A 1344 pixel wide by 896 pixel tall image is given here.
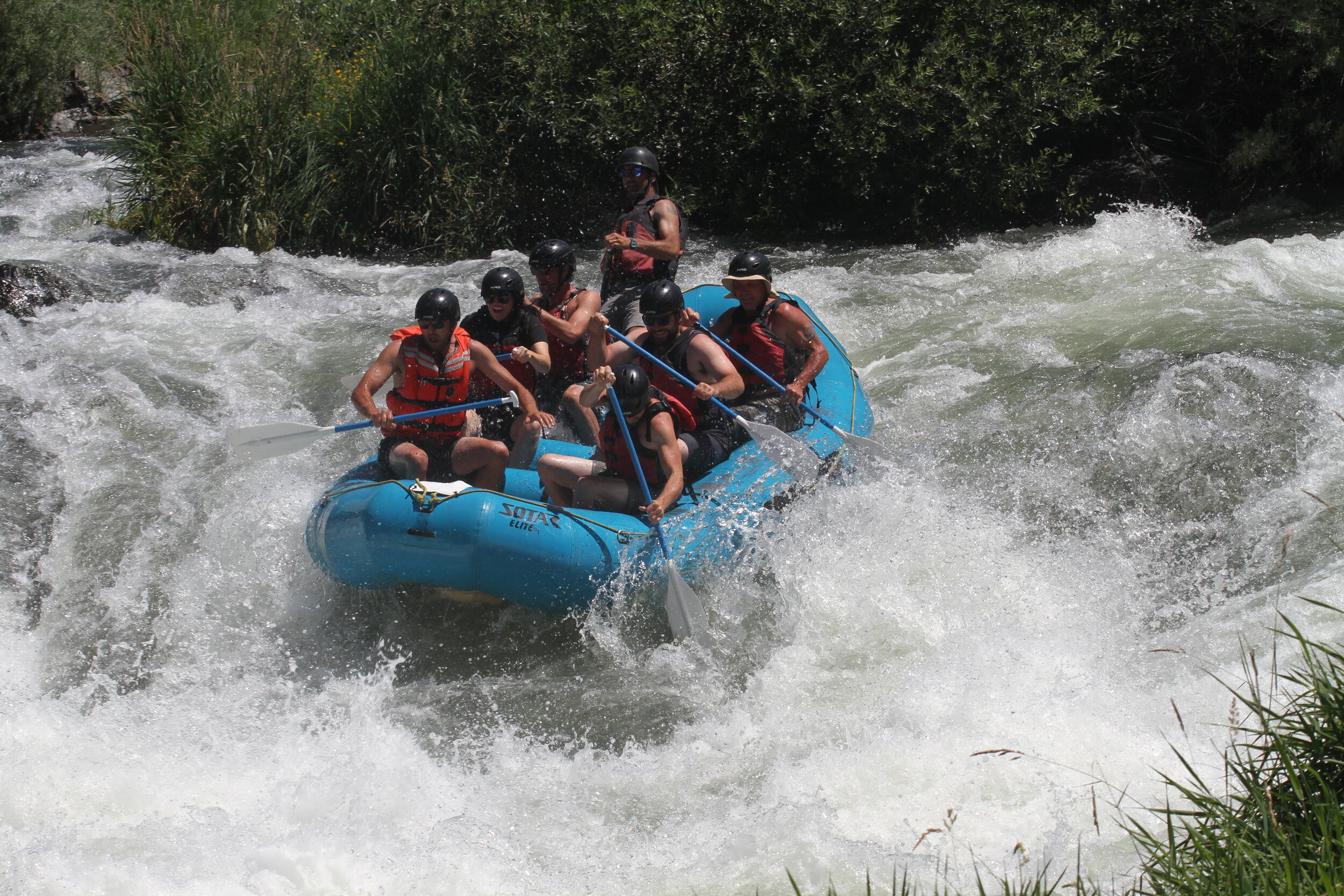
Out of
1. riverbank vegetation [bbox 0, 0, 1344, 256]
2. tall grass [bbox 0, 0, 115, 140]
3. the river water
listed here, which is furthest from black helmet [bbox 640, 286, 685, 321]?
tall grass [bbox 0, 0, 115, 140]

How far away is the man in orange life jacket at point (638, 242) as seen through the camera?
6000mm

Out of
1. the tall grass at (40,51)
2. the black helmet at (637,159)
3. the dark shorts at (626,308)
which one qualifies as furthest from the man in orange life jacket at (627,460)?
the tall grass at (40,51)

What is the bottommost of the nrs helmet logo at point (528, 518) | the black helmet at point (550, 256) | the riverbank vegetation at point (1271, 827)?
the nrs helmet logo at point (528, 518)

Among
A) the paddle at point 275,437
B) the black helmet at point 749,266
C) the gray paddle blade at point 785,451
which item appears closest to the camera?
the gray paddle blade at point 785,451

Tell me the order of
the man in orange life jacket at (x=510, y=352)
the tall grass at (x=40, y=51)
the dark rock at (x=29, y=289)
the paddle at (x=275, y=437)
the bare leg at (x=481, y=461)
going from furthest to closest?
the tall grass at (x=40, y=51) → the dark rock at (x=29, y=289) → the man in orange life jacket at (x=510, y=352) → the paddle at (x=275, y=437) → the bare leg at (x=481, y=461)

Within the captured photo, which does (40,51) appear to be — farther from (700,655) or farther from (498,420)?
(700,655)

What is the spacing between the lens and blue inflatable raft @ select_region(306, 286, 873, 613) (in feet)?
13.8

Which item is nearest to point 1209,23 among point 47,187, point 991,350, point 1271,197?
point 1271,197

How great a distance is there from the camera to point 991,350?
7117 millimetres

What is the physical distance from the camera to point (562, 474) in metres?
4.76

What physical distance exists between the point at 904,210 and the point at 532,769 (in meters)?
7.23

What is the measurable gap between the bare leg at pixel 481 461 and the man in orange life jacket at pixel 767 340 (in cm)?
123

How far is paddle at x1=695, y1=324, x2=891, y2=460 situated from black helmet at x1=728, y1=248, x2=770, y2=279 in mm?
344

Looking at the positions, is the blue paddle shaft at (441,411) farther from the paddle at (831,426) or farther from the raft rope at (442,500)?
the paddle at (831,426)
